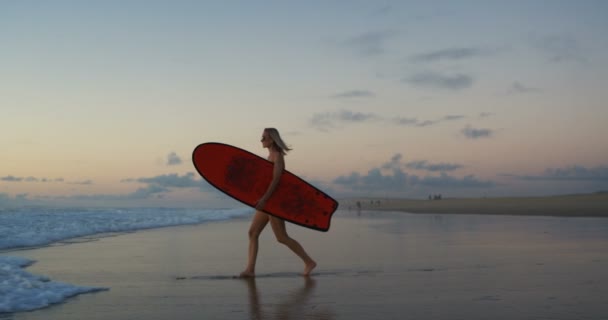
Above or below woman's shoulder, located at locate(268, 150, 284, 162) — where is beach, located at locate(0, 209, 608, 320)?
below

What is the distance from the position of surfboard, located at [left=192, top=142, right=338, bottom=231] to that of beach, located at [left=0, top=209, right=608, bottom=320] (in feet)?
2.17

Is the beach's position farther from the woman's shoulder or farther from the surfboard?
the woman's shoulder

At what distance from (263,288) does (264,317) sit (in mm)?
1424

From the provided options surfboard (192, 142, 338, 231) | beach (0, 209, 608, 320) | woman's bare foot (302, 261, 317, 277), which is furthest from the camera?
surfboard (192, 142, 338, 231)

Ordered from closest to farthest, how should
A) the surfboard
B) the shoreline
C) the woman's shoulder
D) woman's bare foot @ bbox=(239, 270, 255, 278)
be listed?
1. woman's bare foot @ bbox=(239, 270, 255, 278)
2. the woman's shoulder
3. the surfboard
4. the shoreline

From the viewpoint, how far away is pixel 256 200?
295 inches

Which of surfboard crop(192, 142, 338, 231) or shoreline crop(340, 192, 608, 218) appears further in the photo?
shoreline crop(340, 192, 608, 218)

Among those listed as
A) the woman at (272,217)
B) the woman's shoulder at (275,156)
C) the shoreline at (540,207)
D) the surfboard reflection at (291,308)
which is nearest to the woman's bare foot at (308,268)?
the woman at (272,217)

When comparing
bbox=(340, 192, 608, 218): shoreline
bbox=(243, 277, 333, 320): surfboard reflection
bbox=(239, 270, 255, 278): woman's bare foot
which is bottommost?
bbox=(243, 277, 333, 320): surfboard reflection

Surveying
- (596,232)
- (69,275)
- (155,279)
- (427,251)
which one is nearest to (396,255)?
(427,251)

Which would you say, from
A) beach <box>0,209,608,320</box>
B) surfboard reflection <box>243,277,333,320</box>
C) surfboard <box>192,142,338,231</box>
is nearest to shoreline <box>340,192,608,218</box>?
beach <box>0,209,608,320</box>

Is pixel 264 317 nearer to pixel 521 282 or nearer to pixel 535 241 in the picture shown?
pixel 521 282

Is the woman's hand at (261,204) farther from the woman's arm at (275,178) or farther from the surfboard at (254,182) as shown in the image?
the surfboard at (254,182)

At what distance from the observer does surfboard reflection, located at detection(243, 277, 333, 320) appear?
14.5ft
